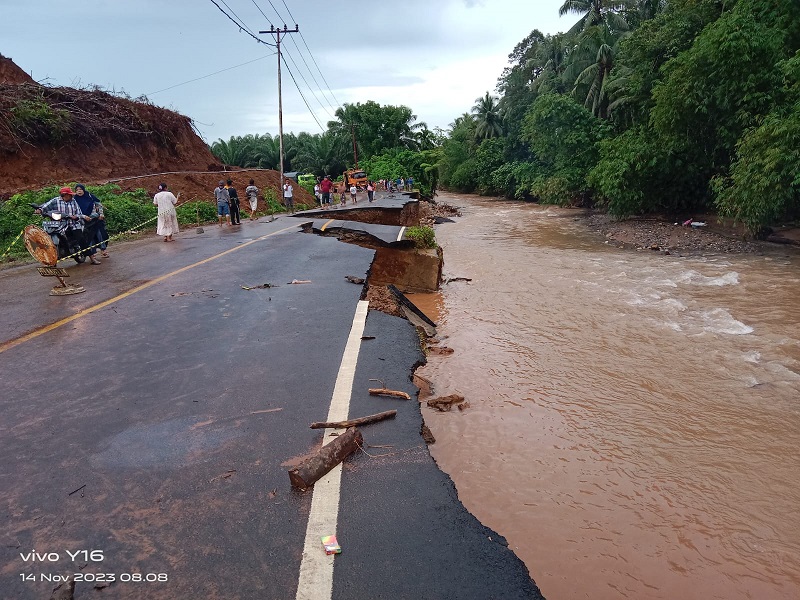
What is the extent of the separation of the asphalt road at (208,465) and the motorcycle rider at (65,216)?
4.20 metres

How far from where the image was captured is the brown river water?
3.89 metres

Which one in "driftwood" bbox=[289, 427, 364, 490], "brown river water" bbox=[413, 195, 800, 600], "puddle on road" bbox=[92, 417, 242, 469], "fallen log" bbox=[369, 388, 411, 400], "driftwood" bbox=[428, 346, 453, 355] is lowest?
"brown river water" bbox=[413, 195, 800, 600]

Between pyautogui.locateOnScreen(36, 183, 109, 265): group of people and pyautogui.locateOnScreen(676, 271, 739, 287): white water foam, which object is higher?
pyautogui.locateOnScreen(36, 183, 109, 265): group of people

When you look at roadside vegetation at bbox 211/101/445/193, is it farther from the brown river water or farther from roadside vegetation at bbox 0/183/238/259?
the brown river water

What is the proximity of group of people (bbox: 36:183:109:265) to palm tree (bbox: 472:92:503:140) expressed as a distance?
175ft

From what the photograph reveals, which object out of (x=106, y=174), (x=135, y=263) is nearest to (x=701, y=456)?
(x=135, y=263)

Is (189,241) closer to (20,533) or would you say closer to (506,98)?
(20,533)

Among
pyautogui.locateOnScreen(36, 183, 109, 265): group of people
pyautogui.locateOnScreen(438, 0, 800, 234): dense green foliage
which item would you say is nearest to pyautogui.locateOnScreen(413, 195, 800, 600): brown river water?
pyautogui.locateOnScreen(438, 0, 800, 234): dense green foliage

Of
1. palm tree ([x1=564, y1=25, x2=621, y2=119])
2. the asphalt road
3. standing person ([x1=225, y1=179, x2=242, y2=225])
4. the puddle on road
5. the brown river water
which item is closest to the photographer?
the asphalt road

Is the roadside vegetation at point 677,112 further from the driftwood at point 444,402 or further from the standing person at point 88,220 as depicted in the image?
the standing person at point 88,220

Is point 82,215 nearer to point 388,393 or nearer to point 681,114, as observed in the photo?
point 388,393

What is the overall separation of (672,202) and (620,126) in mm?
8262

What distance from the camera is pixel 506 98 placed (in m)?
53.5

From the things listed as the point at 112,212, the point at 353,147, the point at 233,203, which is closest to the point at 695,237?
the point at 233,203
